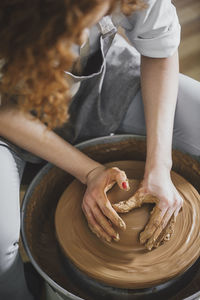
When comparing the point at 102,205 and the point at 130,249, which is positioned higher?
the point at 102,205

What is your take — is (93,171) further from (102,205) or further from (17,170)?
(17,170)

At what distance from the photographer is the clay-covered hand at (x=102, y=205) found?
3.76 ft

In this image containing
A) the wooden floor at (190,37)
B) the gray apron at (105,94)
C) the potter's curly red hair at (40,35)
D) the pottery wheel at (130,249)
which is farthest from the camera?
the wooden floor at (190,37)

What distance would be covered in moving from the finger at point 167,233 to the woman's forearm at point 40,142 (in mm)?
306

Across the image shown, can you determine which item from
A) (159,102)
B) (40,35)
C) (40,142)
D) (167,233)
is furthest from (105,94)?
(40,35)

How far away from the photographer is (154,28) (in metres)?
1.21

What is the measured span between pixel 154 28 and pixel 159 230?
63 centimetres

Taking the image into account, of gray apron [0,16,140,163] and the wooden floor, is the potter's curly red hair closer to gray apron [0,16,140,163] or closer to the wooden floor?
gray apron [0,16,140,163]

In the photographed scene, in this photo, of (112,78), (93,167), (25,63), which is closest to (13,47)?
(25,63)

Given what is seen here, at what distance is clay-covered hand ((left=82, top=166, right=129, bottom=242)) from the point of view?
1146mm

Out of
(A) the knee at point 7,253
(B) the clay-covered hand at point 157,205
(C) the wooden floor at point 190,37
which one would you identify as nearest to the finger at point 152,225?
(B) the clay-covered hand at point 157,205

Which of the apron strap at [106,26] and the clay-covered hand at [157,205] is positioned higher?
the apron strap at [106,26]

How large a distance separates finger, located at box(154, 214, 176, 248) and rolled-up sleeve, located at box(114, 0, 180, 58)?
54 cm

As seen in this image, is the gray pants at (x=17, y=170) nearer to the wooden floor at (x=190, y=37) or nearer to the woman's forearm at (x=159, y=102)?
the woman's forearm at (x=159, y=102)
